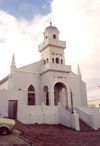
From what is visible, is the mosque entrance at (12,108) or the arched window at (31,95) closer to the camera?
the mosque entrance at (12,108)

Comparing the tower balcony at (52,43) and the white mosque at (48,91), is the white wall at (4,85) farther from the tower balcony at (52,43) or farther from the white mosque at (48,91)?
the tower balcony at (52,43)

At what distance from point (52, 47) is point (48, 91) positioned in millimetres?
8056

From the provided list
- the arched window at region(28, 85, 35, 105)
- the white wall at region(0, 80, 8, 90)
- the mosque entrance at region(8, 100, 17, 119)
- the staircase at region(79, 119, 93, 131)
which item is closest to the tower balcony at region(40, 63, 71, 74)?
the arched window at region(28, 85, 35, 105)

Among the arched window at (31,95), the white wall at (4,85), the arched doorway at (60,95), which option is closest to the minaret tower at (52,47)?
the arched doorway at (60,95)

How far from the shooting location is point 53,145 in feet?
35.5

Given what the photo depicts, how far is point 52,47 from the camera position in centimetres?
2978

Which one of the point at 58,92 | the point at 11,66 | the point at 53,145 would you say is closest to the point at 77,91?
the point at 58,92

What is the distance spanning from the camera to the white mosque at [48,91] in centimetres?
2071

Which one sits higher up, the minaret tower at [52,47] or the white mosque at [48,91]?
the minaret tower at [52,47]

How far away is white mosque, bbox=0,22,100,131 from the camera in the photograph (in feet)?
67.9

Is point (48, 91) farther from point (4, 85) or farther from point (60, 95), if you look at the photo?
point (4, 85)

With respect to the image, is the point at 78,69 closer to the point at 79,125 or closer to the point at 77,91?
the point at 77,91

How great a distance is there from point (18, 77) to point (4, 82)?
3818 millimetres

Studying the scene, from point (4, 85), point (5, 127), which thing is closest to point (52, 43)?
point (4, 85)
